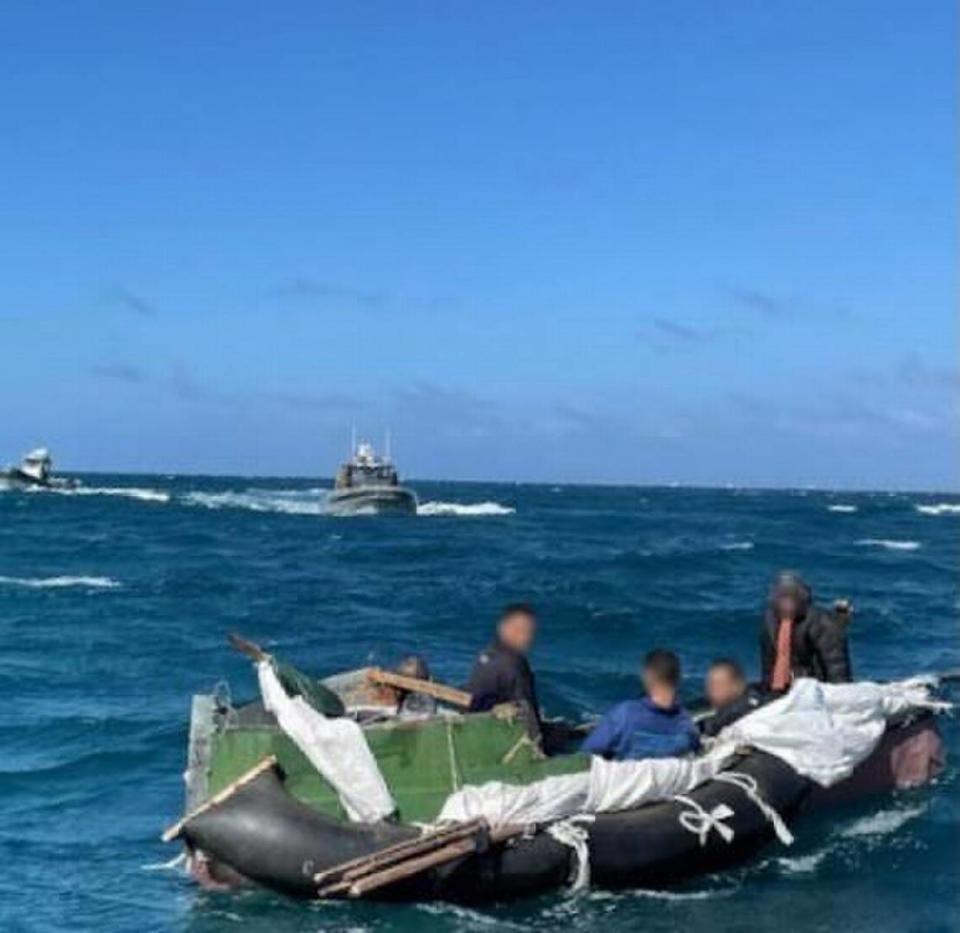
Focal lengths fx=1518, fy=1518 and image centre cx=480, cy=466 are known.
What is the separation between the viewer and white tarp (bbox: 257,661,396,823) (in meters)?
10.5

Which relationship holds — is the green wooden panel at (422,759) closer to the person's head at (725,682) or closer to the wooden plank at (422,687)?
the wooden plank at (422,687)

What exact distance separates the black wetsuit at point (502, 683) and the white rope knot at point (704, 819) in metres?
1.25

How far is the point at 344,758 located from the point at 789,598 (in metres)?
4.91

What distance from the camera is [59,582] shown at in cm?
3581

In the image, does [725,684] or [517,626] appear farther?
[725,684]

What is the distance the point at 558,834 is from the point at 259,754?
2.25m

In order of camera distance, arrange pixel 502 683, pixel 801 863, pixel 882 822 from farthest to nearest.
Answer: pixel 882 822 < pixel 801 863 < pixel 502 683

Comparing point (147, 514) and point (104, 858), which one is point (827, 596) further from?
point (147, 514)

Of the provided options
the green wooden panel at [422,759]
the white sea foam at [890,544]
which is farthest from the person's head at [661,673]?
the white sea foam at [890,544]

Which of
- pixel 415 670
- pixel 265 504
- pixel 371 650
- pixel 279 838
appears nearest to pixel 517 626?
pixel 415 670

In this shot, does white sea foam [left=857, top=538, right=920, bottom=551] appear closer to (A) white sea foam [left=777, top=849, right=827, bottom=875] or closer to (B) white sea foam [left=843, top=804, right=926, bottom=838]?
(B) white sea foam [left=843, top=804, right=926, bottom=838]

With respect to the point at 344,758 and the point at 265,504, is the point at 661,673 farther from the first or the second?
the point at 265,504

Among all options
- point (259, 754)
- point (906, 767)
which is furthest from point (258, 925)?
point (906, 767)

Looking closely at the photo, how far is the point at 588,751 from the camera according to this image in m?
11.3
